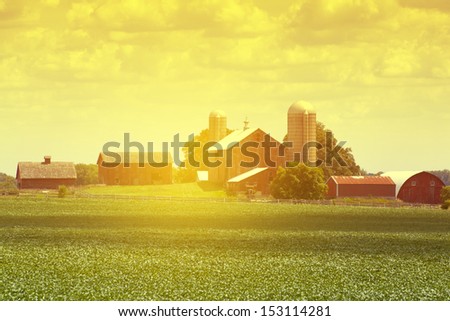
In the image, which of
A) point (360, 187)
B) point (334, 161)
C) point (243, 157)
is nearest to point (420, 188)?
point (360, 187)

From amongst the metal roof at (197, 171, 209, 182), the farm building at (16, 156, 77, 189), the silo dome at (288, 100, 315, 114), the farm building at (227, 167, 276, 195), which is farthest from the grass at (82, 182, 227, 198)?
the silo dome at (288, 100, 315, 114)

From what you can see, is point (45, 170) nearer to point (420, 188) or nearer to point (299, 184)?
point (299, 184)

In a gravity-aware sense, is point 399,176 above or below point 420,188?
above

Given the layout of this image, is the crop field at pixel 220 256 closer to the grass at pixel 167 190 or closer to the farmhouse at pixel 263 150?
the grass at pixel 167 190

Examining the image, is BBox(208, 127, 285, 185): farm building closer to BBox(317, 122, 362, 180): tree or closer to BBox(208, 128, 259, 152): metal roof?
BBox(208, 128, 259, 152): metal roof
